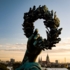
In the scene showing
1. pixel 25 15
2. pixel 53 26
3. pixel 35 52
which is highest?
pixel 25 15

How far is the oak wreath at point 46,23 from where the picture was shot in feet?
42.7

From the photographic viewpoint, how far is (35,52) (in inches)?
534

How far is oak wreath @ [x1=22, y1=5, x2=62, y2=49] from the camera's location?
1302 centimetres

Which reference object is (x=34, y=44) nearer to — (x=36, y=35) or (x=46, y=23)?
(x=36, y=35)

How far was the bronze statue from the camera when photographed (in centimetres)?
1292

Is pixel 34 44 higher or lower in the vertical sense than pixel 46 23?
lower

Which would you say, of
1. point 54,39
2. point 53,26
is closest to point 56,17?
point 53,26

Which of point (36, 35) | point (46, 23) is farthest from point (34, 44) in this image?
point (46, 23)

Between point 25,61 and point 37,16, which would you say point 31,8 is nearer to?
point 37,16

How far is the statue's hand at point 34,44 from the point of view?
42.4 ft

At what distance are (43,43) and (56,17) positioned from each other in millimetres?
2084

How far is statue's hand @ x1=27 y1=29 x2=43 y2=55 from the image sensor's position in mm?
12928

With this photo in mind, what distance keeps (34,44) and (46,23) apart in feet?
5.66

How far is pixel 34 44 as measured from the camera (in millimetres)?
13000
